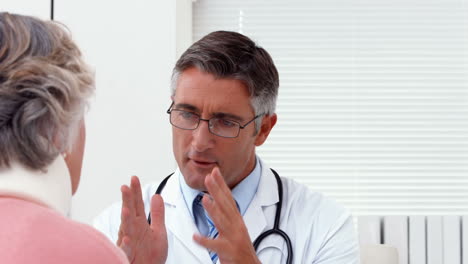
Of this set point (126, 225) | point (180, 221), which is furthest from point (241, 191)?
point (126, 225)

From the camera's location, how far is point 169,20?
3.15 meters

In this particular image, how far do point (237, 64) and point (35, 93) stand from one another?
108 cm

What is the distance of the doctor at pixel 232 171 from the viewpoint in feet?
6.33

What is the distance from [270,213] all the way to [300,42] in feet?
5.53

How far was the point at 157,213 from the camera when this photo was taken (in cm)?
175

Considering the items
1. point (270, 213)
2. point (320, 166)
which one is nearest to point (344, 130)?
point (320, 166)

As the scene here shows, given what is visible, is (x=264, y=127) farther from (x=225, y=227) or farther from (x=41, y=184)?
(x=41, y=184)

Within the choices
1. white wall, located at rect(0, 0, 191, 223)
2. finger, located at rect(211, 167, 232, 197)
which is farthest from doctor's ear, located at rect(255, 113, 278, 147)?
white wall, located at rect(0, 0, 191, 223)

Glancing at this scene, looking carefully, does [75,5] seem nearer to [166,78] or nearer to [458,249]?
[166,78]

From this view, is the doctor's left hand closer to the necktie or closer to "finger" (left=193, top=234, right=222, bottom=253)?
"finger" (left=193, top=234, right=222, bottom=253)

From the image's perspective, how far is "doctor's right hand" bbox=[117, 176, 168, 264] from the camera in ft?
5.48

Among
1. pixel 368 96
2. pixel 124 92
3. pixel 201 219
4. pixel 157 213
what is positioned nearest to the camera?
pixel 157 213

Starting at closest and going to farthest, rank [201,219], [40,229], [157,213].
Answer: [40,229] → [157,213] → [201,219]

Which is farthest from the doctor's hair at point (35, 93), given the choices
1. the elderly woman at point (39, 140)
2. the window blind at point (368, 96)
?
the window blind at point (368, 96)
